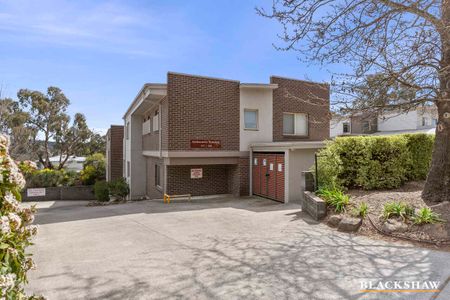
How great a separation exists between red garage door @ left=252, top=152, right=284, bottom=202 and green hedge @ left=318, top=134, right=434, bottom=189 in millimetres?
2558

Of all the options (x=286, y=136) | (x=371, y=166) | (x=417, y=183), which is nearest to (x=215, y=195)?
(x=286, y=136)

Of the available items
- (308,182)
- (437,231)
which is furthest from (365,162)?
(437,231)

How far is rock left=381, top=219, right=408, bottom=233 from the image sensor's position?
229 inches

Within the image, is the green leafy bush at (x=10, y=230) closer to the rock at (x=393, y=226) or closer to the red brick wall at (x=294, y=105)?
the rock at (x=393, y=226)

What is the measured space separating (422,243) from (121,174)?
22565mm

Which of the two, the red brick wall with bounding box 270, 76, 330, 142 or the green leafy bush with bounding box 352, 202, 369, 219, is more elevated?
the red brick wall with bounding box 270, 76, 330, 142

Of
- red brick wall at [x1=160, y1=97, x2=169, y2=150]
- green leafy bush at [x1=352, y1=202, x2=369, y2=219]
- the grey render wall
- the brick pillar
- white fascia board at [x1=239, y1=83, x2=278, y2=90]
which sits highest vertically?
white fascia board at [x1=239, y1=83, x2=278, y2=90]

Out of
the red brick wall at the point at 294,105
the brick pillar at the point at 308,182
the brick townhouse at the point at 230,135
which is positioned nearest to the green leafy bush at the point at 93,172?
the brick townhouse at the point at 230,135

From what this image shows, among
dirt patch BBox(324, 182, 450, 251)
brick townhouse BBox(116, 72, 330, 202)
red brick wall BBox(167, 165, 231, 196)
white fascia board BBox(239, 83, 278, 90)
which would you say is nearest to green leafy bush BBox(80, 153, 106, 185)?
brick townhouse BBox(116, 72, 330, 202)

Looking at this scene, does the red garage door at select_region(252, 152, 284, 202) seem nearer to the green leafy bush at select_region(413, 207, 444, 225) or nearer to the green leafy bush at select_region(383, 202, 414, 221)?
the green leafy bush at select_region(383, 202, 414, 221)

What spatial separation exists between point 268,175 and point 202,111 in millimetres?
4179

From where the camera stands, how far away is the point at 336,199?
7344mm

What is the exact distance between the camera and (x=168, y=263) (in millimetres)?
4645

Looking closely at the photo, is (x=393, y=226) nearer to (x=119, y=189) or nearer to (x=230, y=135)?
(x=230, y=135)
